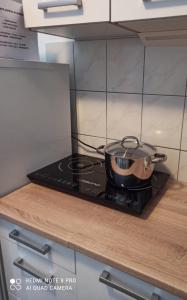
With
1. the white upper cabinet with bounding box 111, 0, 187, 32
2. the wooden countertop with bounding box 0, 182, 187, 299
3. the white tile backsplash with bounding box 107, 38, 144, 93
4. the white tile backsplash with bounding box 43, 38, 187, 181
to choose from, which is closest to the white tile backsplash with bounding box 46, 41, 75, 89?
the white tile backsplash with bounding box 43, 38, 187, 181

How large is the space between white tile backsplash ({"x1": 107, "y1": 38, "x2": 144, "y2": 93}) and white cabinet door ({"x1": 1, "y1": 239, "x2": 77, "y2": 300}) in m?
0.77

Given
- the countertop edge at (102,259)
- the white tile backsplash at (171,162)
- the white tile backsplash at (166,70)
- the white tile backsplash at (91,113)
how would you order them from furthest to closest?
the white tile backsplash at (91,113) < the white tile backsplash at (171,162) < the white tile backsplash at (166,70) < the countertop edge at (102,259)

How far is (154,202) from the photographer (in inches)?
35.4

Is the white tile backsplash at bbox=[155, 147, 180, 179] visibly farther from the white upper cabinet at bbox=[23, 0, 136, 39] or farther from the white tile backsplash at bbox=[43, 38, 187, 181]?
the white upper cabinet at bbox=[23, 0, 136, 39]

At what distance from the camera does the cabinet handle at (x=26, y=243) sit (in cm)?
79

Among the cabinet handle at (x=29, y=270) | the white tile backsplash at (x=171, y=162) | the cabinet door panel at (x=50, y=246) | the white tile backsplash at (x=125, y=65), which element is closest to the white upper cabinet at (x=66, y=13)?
the white tile backsplash at (x=125, y=65)

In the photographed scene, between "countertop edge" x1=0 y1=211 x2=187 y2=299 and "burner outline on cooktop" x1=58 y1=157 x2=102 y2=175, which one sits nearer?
"countertop edge" x1=0 y1=211 x2=187 y2=299

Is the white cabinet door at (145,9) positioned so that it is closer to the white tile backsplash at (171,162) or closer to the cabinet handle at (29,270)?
the white tile backsplash at (171,162)

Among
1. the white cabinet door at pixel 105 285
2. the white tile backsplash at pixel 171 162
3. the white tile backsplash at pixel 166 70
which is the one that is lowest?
the white cabinet door at pixel 105 285

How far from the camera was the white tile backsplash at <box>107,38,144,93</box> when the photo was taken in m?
1.03

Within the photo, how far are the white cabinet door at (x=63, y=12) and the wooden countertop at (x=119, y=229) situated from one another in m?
0.61

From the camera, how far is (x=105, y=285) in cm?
71

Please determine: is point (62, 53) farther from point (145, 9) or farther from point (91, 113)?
point (145, 9)

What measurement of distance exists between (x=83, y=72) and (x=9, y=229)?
0.77 metres
